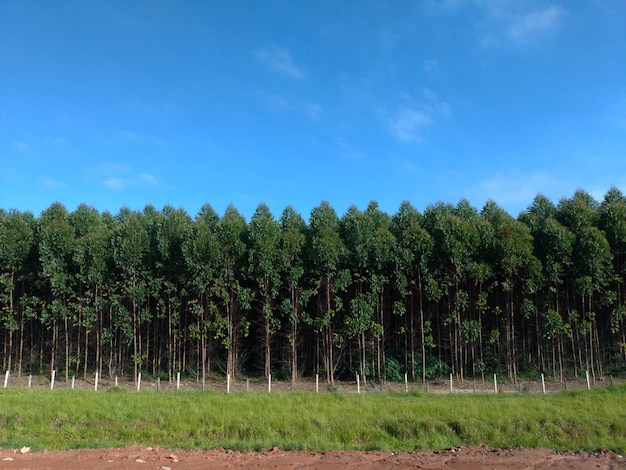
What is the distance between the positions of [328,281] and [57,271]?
48.9ft

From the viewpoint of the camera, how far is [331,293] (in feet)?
90.4

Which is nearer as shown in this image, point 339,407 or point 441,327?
point 339,407

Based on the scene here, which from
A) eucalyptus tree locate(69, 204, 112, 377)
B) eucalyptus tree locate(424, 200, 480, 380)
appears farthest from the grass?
eucalyptus tree locate(69, 204, 112, 377)

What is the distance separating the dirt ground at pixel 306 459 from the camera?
9.20m

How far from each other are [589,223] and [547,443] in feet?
59.9

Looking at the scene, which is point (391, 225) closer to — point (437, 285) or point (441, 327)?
point (437, 285)

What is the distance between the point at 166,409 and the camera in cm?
1470

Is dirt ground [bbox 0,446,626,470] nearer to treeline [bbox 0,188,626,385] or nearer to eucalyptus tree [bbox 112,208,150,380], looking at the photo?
treeline [bbox 0,188,626,385]

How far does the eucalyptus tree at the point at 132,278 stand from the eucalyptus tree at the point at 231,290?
424 cm

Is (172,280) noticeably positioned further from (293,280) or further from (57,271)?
(293,280)

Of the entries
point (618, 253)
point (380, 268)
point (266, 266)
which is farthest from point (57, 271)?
point (618, 253)

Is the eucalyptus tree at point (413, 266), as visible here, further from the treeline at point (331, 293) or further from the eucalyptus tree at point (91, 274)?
the eucalyptus tree at point (91, 274)

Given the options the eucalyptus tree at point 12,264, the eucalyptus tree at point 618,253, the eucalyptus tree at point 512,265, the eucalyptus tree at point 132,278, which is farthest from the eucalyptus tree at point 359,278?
the eucalyptus tree at point 12,264

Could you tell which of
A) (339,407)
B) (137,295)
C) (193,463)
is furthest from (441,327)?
(193,463)
